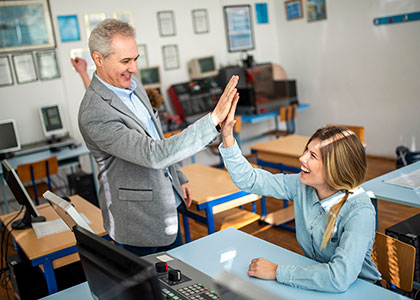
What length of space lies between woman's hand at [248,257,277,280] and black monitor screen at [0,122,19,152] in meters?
3.95

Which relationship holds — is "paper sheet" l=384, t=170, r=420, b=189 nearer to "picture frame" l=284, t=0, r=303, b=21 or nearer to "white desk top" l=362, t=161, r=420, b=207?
"white desk top" l=362, t=161, r=420, b=207

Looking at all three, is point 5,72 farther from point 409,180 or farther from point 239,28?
point 409,180

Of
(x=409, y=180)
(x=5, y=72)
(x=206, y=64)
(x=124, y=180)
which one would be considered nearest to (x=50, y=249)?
(x=124, y=180)

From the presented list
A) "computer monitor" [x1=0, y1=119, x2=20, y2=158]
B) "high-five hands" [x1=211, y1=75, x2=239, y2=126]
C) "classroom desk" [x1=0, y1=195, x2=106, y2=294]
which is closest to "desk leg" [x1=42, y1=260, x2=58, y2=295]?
"classroom desk" [x1=0, y1=195, x2=106, y2=294]

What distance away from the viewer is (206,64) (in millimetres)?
6141

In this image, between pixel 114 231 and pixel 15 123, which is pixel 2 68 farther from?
pixel 114 231

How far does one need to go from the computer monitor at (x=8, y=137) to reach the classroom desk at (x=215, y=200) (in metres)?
2.42

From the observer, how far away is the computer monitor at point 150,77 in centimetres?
565

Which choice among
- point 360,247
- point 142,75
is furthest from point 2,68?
point 360,247

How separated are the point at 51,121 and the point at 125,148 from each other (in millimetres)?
3760

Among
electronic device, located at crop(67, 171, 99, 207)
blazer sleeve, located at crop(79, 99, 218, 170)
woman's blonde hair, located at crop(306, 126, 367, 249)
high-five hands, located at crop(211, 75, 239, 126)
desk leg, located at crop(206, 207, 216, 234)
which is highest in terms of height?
high-five hands, located at crop(211, 75, 239, 126)

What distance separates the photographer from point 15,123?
4.89 meters

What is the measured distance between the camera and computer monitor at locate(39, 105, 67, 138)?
503 centimetres

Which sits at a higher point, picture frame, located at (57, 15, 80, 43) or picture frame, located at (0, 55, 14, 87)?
picture frame, located at (57, 15, 80, 43)
